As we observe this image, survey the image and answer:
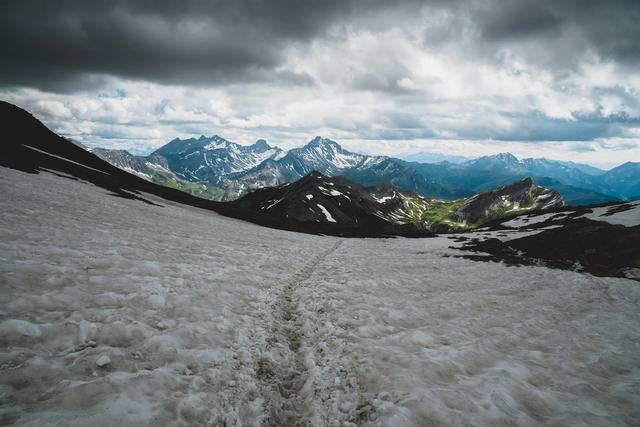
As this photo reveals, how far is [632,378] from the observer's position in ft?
31.7

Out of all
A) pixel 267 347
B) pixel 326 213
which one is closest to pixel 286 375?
pixel 267 347

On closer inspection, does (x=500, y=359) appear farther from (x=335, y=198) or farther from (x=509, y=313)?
(x=335, y=198)

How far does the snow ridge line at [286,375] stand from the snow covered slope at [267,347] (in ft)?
0.14

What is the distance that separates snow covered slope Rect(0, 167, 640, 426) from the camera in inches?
269

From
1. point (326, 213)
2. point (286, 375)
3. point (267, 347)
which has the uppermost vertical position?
point (326, 213)

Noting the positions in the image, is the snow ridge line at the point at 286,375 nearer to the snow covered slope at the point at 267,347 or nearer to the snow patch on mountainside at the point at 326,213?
the snow covered slope at the point at 267,347

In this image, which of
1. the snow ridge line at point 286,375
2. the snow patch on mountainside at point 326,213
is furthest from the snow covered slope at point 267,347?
the snow patch on mountainside at point 326,213

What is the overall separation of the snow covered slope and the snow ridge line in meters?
0.04

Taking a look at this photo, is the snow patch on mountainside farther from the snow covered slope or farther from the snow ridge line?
the snow ridge line

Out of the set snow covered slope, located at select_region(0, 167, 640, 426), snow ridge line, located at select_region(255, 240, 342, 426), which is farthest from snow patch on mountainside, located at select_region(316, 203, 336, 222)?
snow ridge line, located at select_region(255, 240, 342, 426)

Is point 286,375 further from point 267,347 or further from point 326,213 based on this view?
point 326,213

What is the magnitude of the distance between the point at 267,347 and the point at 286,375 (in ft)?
4.72

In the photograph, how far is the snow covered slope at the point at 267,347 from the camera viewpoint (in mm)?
6824

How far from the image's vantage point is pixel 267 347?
33.9 feet
